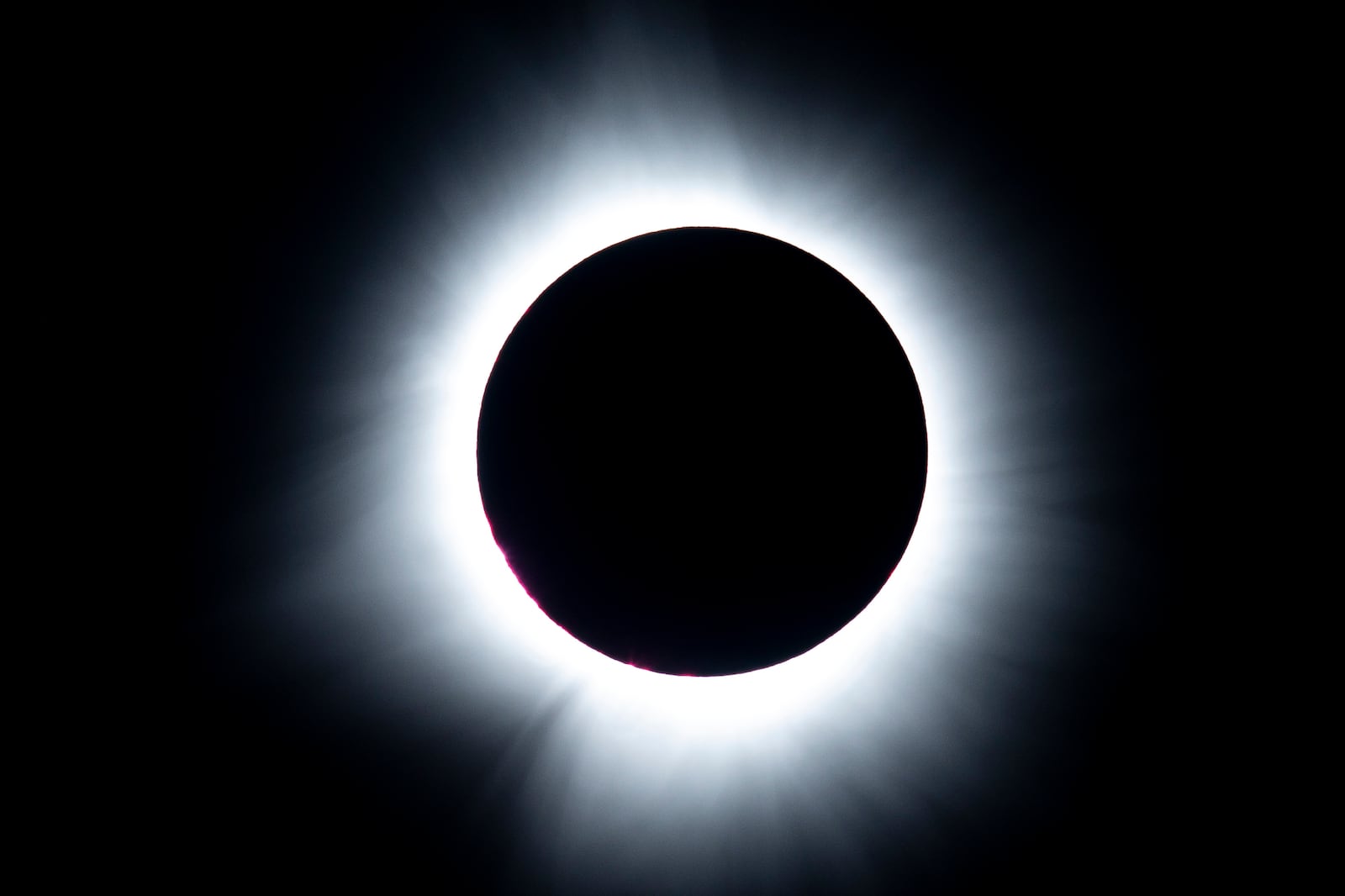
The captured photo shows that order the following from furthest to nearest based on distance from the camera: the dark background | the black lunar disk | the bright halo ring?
1. the bright halo ring
2. the dark background
3. the black lunar disk

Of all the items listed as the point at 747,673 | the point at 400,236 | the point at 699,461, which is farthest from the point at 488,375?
the point at 747,673

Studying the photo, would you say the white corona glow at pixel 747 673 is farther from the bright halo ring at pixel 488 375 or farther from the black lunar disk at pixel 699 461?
the black lunar disk at pixel 699 461

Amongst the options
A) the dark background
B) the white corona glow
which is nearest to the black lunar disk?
the white corona glow

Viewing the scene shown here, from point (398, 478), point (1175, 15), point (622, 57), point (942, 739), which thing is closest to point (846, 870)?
point (942, 739)

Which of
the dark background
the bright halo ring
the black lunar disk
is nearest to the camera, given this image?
the black lunar disk

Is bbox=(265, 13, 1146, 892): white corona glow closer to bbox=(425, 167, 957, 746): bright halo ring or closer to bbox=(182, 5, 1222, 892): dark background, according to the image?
bbox=(425, 167, 957, 746): bright halo ring

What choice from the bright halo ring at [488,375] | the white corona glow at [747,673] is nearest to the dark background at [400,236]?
the white corona glow at [747,673]

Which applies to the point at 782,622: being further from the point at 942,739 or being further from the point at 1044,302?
the point at 1044,302
